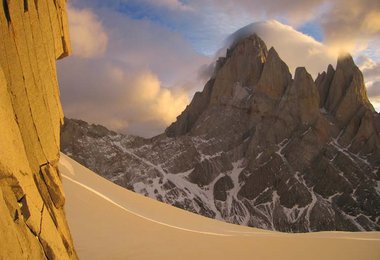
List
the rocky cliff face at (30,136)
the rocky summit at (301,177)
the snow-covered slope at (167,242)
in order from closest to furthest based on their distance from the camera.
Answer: the rocky cliff face at (30,136)
the snow-covered slope at (167,242)
the rocky summit at (301,177)

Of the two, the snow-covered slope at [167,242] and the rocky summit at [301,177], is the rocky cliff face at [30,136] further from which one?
the rocky summit at [301,177]

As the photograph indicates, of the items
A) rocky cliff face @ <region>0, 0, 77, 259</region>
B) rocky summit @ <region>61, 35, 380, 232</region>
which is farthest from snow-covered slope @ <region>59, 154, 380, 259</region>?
rocky summit @ <region>61, 35, 380, 232</region>

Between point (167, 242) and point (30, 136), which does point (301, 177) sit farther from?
point (30, 136)

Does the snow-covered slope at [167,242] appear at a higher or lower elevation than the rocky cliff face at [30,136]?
lower

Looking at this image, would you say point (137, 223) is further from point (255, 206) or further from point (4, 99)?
point (255, 206)

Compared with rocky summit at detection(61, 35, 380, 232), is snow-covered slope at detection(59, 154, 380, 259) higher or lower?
higher

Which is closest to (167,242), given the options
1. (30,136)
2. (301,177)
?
(30,136)

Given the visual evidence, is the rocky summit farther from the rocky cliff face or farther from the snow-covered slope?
the rocky cliff face

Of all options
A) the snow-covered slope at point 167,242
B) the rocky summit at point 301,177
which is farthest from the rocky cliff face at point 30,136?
the rocky summit at point 301,177

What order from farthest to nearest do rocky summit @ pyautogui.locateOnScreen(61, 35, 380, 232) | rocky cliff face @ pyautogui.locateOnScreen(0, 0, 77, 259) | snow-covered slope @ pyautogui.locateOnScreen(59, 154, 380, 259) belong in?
rocky summit @ pyautogui.locateOnScreen(61, 35, 380, 232) < snow-covered slope @ pyautogui.locateOnScreen(59, 154, 380, 259) < rocky cliff face @ pyautogui.locateOnScreen(0, 0, 77, 259)

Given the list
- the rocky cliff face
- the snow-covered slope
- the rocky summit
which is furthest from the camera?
the rocky summit

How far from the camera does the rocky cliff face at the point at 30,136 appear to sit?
5.63 meters

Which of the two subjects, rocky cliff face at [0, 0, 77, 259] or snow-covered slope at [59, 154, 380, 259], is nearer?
rocky cliff face at [0, 0, 77, 259]

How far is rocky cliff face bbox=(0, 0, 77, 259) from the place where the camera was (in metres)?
5.63
